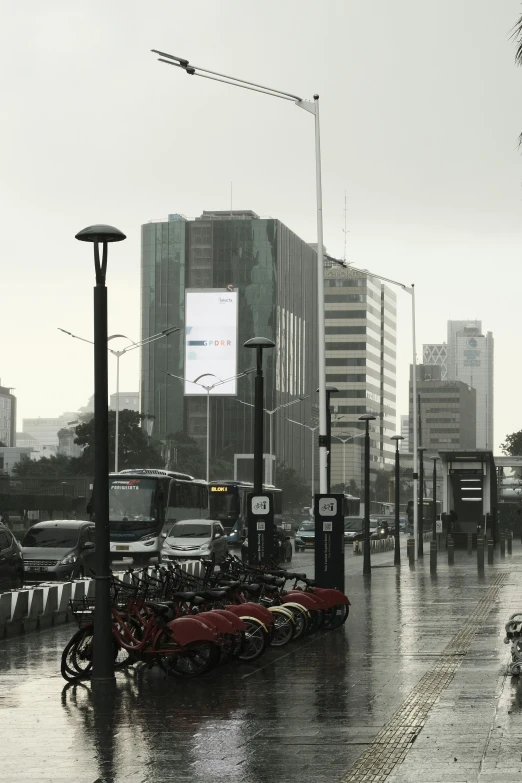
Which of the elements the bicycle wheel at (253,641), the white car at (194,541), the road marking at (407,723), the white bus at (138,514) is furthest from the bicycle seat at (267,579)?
the white bus at (138,514)

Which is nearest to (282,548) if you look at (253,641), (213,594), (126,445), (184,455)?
(253,641)

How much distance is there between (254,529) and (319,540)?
463cm

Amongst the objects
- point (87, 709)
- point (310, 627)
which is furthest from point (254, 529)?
point (87, 709)

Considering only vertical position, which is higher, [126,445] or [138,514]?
[126,445]

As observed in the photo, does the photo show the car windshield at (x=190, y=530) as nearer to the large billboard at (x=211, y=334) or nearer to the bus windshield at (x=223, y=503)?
the bus windshield at (x=223, y=503)

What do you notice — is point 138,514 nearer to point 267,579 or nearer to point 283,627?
point 267,579

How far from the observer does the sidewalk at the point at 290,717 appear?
30.8ft

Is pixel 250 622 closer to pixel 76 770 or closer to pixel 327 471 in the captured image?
pixel 76 770

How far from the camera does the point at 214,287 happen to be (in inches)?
6255

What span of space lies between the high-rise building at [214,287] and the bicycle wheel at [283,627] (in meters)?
138

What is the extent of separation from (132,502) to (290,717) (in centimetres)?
3657

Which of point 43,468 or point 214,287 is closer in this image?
point 43,468

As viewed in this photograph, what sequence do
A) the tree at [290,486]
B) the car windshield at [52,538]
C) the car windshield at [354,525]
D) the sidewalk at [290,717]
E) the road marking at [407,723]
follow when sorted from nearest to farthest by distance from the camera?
1. the road marking at [407,723]
2. the sidewalk at [290,717]
3. the car windshield at [52,538]
4. the car windshield at [354,525]
5. the tree at [290,486]

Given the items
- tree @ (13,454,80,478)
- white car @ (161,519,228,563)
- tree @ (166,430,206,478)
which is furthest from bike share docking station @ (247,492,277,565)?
tree @ (166,430,206,478)
